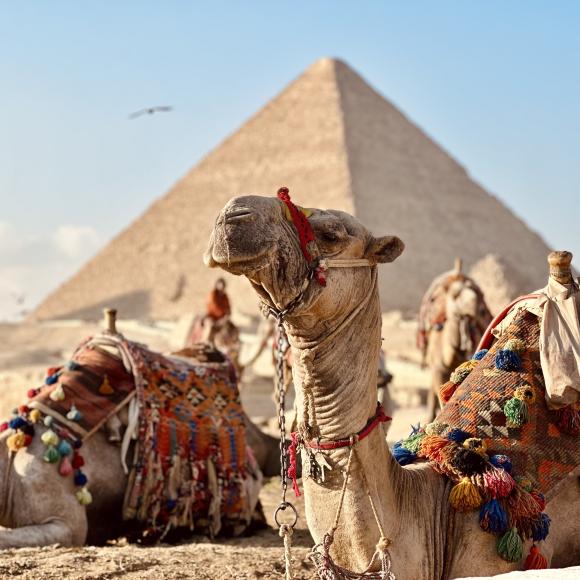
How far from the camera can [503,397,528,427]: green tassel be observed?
4.29 m

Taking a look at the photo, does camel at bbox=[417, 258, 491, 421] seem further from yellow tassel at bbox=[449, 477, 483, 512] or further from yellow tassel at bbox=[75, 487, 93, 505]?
yellow tassel at bbox=[449, 477, 483, 512]

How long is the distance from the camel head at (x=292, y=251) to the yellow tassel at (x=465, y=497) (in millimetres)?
755

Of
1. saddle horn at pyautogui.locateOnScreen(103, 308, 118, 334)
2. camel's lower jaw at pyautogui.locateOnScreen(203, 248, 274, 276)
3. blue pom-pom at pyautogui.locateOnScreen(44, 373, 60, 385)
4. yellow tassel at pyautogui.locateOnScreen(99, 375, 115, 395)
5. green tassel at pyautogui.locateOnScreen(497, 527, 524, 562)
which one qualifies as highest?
saddle horn at pyautogui.locateOnScreen(103, 308, 118, 334)

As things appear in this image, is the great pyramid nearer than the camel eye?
No

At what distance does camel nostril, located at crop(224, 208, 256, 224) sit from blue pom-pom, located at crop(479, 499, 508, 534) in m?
1.33

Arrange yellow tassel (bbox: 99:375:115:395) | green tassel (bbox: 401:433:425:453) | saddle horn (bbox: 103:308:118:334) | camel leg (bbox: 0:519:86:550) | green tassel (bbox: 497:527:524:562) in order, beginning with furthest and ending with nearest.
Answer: saddle horn (bbox: 103:308:118:334) < yellow tassel (bbox: 99:375:115:395) < camel leg (bbox: 0:519:86:550) < green tassel (bbox: 401:433:425:453) < green tassel (bbox: 497:527:524:562)

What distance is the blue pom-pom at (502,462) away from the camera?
4074 millimetres

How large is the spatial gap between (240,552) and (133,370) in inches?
50.0

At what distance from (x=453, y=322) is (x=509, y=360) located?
591 cm

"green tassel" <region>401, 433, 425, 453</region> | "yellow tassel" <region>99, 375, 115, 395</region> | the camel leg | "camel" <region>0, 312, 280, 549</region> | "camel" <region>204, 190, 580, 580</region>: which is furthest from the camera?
"yellow tassel" <region>99, 375, 115, 395</region>

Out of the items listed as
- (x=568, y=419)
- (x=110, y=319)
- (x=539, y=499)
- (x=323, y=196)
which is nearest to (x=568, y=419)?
(x=568, y=419)

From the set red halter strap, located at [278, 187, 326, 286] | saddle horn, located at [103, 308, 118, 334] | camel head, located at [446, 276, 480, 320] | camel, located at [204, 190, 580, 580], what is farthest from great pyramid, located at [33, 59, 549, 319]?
red halter strap, located at [278, 187, 326, 286]

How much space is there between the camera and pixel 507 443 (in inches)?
168

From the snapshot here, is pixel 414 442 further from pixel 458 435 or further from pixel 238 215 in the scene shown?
pixel 238 215
